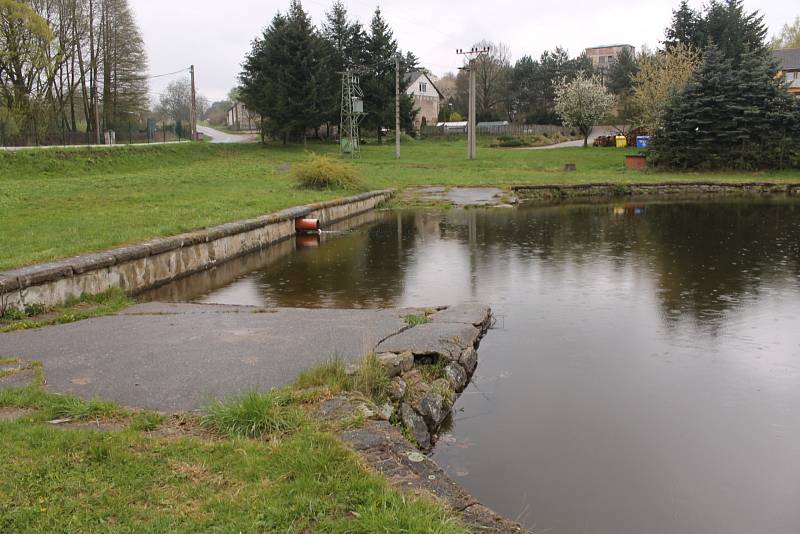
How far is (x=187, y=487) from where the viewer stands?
3430mm

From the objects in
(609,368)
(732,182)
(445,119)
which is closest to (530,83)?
(445,119)

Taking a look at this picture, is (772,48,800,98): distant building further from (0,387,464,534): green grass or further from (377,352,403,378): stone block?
(0,387,464,534): green grass

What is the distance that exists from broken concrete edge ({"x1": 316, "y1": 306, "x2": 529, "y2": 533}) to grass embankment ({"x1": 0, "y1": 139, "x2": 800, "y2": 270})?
17.8ft

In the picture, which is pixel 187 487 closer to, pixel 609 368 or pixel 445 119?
pixel 609 368

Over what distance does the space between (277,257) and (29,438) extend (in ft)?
31.8

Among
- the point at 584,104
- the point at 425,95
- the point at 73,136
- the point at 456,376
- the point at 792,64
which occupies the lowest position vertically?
the point at 456,376

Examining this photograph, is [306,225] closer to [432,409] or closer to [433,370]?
[433,370]

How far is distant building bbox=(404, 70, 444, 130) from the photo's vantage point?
254 ft

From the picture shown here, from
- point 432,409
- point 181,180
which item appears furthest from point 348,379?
point 181,180

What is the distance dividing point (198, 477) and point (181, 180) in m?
22.0

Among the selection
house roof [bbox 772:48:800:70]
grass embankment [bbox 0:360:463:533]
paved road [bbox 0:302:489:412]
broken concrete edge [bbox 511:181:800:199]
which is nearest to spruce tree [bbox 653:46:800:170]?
broken concrete edge [bbox 511:181:800:199]

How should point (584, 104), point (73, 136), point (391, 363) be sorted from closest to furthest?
point (391, 363)
point (73, 136)
point (584, 104)

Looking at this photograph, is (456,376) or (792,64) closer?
(456,376)

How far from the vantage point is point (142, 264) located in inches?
399
